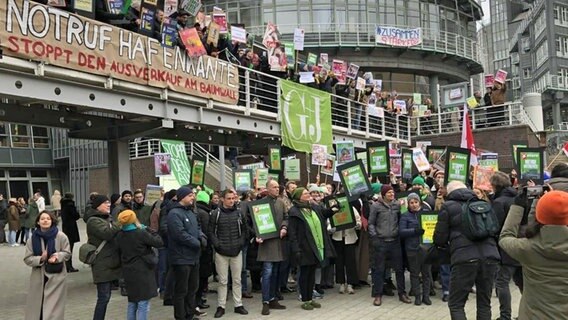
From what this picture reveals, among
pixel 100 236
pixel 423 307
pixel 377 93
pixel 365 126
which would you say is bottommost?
pixel 423 307

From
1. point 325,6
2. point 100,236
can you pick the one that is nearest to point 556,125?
point 325,6

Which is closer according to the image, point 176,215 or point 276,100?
point 176,215

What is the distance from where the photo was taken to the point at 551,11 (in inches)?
2248

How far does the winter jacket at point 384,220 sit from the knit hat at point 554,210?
515 centimetres

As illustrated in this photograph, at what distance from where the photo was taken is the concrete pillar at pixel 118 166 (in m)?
11.7

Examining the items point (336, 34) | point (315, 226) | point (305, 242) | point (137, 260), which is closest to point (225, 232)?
point (305, 242)

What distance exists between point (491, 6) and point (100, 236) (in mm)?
144235

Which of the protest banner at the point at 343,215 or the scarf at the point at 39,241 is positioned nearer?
the scarf at the point at 39,241

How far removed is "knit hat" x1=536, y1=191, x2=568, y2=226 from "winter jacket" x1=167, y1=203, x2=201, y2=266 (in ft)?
14.7

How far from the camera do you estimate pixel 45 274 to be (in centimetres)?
662

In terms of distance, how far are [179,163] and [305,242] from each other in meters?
11.3

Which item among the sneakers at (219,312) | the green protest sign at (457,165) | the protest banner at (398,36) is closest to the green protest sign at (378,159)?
the green protest sign at (457,165)

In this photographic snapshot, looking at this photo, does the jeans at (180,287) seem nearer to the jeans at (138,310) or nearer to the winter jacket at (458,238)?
the jeans at (138,310)

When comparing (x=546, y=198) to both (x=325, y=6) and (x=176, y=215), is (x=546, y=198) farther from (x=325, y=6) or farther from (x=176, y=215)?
(x=325, y=6)
